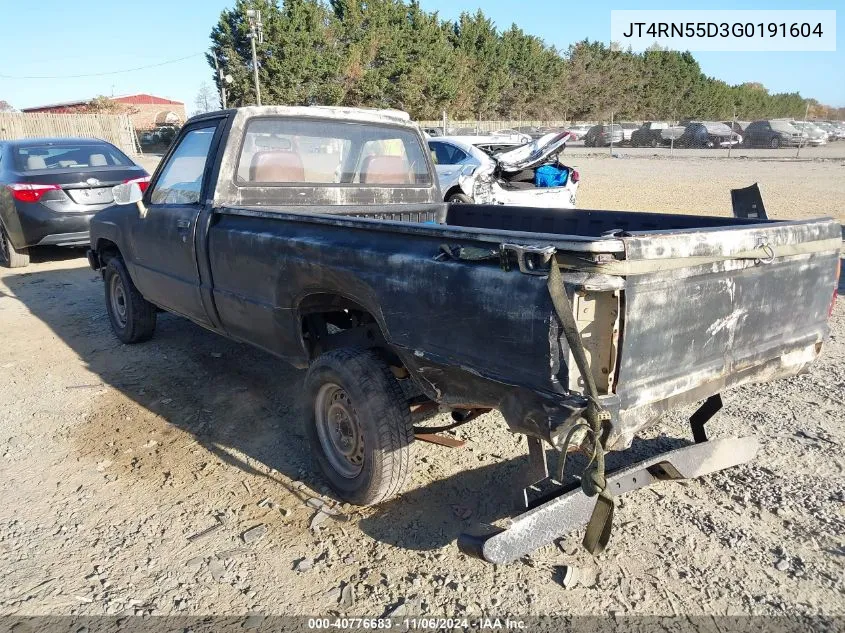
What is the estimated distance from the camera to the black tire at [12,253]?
864 centimetres

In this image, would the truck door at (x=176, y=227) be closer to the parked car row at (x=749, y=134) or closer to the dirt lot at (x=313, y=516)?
the dirt lot at (x=313, y=516)

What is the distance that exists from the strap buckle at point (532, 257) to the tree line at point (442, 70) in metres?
39.6

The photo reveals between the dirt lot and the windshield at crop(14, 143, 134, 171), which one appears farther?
the windshield at crop(14, 143, 134, 171)

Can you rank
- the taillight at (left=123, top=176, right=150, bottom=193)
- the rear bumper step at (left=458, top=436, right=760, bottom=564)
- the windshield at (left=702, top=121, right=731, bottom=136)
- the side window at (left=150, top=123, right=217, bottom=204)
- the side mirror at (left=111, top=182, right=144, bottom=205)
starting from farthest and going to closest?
the windshield at (left=702, top=121, right=731, bottom=136) < the taillight at (left=123, top=176, right=150, bottom=193) < the side mirror at (left=111, top=182, right=144, bottom=205) < the side window at (left=150, top=123, right=217, bottom=204) < the rear bumper step at (left=458, top=436, right=760, bottom=564)

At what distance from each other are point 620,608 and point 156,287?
387 centimetres

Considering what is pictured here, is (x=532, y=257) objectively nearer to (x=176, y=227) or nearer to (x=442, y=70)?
(x=176, y=227)

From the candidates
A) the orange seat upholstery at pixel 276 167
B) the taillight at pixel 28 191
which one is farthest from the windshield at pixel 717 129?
the orange seat upholstery at pixel 276 167

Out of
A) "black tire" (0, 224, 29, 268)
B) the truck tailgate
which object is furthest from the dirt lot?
"black tire" (0, 224, 29, 268)

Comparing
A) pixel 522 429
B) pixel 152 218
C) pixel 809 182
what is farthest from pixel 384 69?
pixel 522 429

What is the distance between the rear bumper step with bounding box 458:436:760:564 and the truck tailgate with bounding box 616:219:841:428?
0.44 metres

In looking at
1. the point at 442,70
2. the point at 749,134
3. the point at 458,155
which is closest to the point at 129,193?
the point at 458,155

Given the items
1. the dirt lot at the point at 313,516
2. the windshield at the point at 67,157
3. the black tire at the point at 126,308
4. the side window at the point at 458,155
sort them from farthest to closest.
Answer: the side window at the point at 458,155 → the windshield at the point at 67,157 → the black tire at the point at 126,308 → the dirt lot at the point at 313,516

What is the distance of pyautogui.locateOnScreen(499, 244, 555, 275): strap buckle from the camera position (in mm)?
2059

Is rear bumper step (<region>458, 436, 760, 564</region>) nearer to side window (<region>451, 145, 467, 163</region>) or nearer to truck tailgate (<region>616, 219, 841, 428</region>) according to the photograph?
truck tailgate (<region>616, 219, 841, 428</region>)
